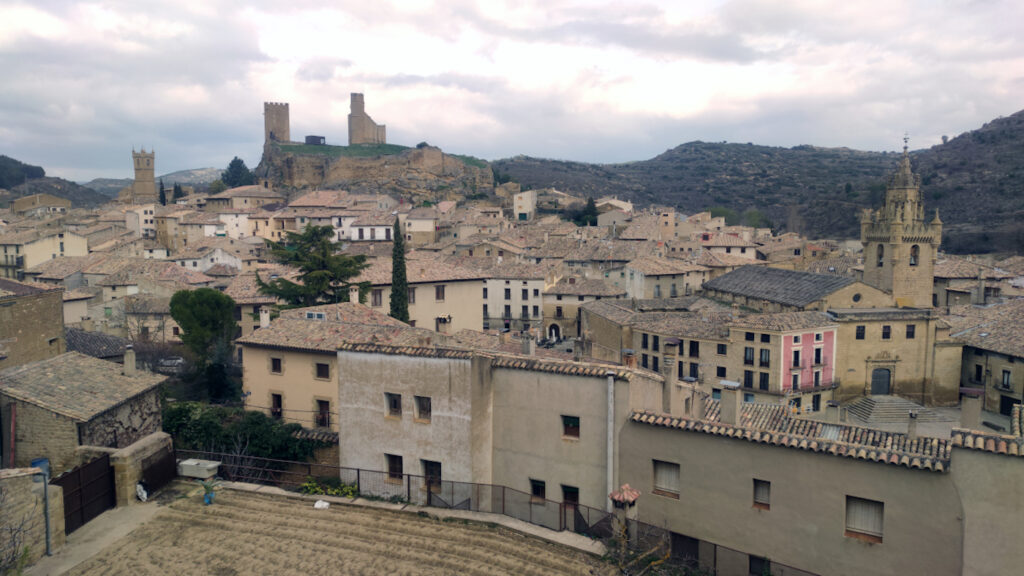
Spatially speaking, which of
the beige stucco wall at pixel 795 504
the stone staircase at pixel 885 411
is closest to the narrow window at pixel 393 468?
the beige stucco wall at pixel 795 504

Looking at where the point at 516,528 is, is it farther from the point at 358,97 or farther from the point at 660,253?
the point at 358,97

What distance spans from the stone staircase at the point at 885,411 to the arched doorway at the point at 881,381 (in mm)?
3453

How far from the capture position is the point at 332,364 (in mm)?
24797

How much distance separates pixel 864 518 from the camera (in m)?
14.0

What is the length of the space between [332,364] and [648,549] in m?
13.4

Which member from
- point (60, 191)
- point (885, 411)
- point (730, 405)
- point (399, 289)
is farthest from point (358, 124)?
point (730, 405)

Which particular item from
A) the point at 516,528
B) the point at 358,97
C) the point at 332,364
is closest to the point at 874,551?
the point at 516,528

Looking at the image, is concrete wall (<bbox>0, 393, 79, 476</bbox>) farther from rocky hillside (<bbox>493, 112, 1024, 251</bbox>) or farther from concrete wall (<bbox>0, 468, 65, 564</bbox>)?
rocky hillside (<bbox>493, 112, 1024, 251</bbox>)

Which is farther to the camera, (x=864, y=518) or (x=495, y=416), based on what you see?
(x=495, y=416)

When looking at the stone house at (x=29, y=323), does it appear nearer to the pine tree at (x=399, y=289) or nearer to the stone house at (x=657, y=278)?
the pine tree at (x=399, y=289)

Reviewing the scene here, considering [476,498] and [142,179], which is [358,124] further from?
[476,498]

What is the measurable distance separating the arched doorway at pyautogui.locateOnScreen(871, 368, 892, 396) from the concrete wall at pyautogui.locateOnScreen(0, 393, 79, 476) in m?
41.0

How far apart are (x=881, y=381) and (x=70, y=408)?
4149 centimetres

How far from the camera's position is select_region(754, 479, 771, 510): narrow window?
1491cm
